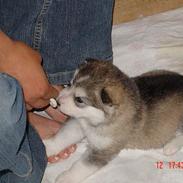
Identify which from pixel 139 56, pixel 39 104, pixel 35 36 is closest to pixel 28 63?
pixel 39 104

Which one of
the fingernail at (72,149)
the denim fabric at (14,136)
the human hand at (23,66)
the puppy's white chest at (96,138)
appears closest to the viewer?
the denim fabric at (14,136)

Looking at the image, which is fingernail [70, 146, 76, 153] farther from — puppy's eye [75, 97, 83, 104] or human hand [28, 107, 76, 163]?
puppy's eye [75, 97, 83, 104]

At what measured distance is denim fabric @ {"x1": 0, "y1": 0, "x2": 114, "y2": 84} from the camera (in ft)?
6.68

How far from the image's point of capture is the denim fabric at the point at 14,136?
1.45 meters

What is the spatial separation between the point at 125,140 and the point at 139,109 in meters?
0.16

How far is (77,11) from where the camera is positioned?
210cm

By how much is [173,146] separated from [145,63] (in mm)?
506

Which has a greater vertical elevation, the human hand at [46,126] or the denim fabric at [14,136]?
the denim fabric at [14,136]

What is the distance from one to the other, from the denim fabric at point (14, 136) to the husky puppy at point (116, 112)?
218mm

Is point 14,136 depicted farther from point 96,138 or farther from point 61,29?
point 61,29

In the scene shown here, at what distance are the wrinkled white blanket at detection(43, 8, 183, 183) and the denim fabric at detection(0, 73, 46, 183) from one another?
0.92 ft

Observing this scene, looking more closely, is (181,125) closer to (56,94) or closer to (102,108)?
(102,108)
